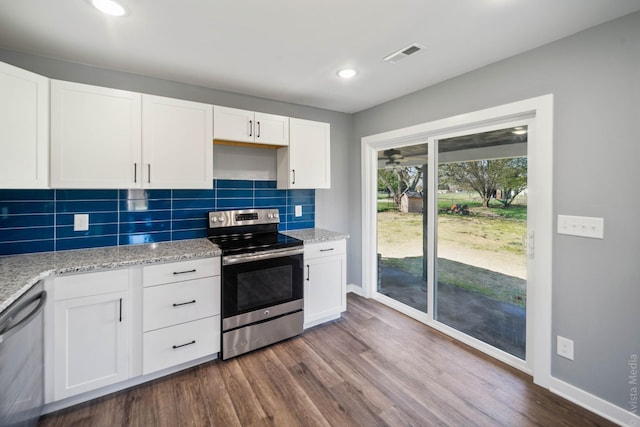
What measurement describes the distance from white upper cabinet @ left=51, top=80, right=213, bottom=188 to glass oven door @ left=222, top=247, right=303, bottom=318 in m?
0.77

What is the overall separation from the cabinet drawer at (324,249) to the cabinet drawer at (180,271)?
0.87 m

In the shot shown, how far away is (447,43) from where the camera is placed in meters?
1.95

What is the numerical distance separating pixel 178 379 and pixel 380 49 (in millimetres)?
2832

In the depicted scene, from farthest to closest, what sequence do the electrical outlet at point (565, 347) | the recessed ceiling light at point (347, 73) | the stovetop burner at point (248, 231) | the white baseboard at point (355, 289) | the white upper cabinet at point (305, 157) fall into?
1. the white baseboard at point (355, 289)
2. the white upper cabinet at point (305, 157)
3. the stovetop burner at point (248, 231)
4. the recessed ceiling light at point (347, 73)
5. the electrical outlet at point (565, 347)

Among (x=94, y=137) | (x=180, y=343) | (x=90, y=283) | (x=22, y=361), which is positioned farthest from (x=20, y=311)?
(x=94, y=137)

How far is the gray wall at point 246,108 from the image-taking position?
7.11 ft

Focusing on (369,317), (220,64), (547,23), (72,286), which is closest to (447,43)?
(547,23)

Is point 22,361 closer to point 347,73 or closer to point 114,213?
point 114,213

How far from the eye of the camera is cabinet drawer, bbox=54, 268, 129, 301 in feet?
5.71

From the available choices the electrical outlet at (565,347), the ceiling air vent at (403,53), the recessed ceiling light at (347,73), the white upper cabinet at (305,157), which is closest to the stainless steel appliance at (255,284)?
the white upper cabinet at (305,157)

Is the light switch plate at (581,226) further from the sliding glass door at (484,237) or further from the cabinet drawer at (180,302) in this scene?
the cabinet drawer at (180,302)

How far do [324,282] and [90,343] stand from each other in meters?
1.86

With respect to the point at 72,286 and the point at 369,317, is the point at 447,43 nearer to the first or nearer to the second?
the point at 369,317

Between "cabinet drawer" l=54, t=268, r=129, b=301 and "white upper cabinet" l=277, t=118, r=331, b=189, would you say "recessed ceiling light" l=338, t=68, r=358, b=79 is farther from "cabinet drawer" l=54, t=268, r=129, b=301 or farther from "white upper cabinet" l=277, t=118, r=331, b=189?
"cabinet drawer" l=54, t=268, r=129, b=301
